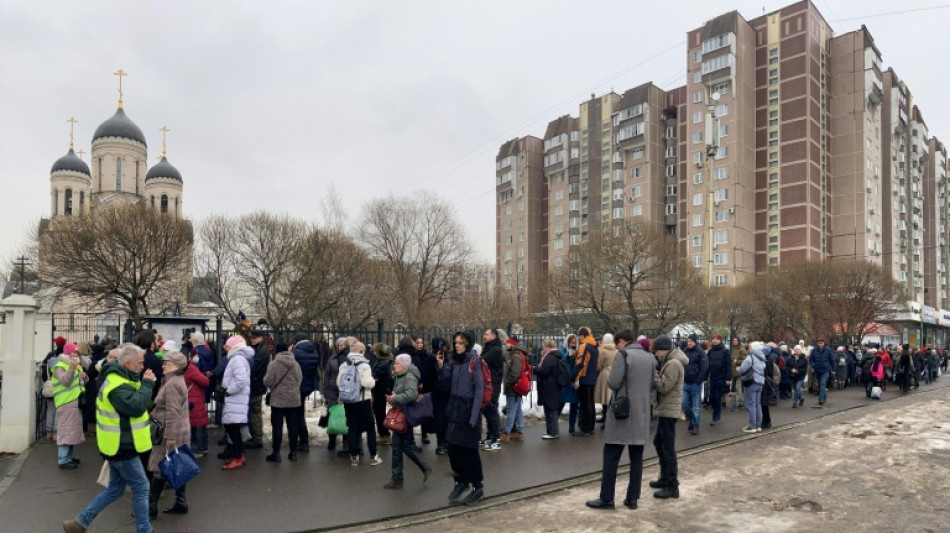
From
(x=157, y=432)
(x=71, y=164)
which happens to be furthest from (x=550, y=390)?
(x=71, y=164)

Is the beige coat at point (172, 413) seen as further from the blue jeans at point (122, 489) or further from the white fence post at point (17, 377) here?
the white fence post at point (17, 377)

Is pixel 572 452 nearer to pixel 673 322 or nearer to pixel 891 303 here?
pixel 673 322

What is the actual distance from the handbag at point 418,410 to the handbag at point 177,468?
2.40 meters

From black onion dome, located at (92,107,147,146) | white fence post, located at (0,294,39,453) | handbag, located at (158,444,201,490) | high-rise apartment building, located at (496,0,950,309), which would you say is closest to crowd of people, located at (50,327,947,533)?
handbag, located at (158,444,201,490)

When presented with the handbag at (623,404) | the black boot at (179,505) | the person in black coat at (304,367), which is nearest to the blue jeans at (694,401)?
the handbag at (623,404)

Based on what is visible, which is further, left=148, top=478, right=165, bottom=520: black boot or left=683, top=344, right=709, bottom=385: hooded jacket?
left=683, top=344, right=709, bottom=385: hooded jacket

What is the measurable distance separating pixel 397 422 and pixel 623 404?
2663 mm

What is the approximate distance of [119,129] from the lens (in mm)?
69188

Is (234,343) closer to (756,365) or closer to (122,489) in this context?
(122,489)

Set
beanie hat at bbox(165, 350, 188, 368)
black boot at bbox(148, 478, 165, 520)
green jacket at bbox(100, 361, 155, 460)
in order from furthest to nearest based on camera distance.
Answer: beanie hat at bbox(165, 350, 188, 368)
black boot at bbox(148, 478, 165, 520)
green jacket at bbox(100, 361, 155, 460)

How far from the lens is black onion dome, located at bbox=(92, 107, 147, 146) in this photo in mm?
68875

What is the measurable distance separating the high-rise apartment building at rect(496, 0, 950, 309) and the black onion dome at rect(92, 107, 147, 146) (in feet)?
150

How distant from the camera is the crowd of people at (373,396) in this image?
5.88 m

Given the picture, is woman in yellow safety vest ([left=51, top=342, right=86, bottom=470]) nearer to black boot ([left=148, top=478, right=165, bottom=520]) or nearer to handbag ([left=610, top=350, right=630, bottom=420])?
black boot ([left=148, top=478, right=165, bottom=520])
